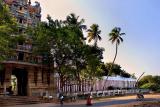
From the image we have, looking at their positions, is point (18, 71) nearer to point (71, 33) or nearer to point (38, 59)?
point (38, 59)

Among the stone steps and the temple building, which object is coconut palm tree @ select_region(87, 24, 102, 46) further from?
the stone steps

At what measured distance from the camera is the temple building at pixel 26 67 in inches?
2218

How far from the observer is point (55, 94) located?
6150cm

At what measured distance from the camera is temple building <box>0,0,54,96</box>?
56.3m

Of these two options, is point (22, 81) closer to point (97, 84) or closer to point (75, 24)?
point (75, 24)

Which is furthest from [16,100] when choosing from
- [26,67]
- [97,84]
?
[97,84]

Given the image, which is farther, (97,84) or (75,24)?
(97,84)

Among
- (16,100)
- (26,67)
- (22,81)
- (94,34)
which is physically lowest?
(16,100)

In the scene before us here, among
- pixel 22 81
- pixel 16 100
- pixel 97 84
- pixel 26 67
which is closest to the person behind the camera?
pixel 16 100

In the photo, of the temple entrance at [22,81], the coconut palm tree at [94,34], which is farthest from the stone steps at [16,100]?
the coconut palm tree at [94,34]

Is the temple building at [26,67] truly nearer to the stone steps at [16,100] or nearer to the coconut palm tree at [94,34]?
the stone steps at [16,100]

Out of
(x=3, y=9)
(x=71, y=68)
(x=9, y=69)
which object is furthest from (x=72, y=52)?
(x=3, y=9)

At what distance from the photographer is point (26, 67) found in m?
58.8

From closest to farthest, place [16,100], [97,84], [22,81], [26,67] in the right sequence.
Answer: [16,100], [26,67], [22,81], [97,84]
